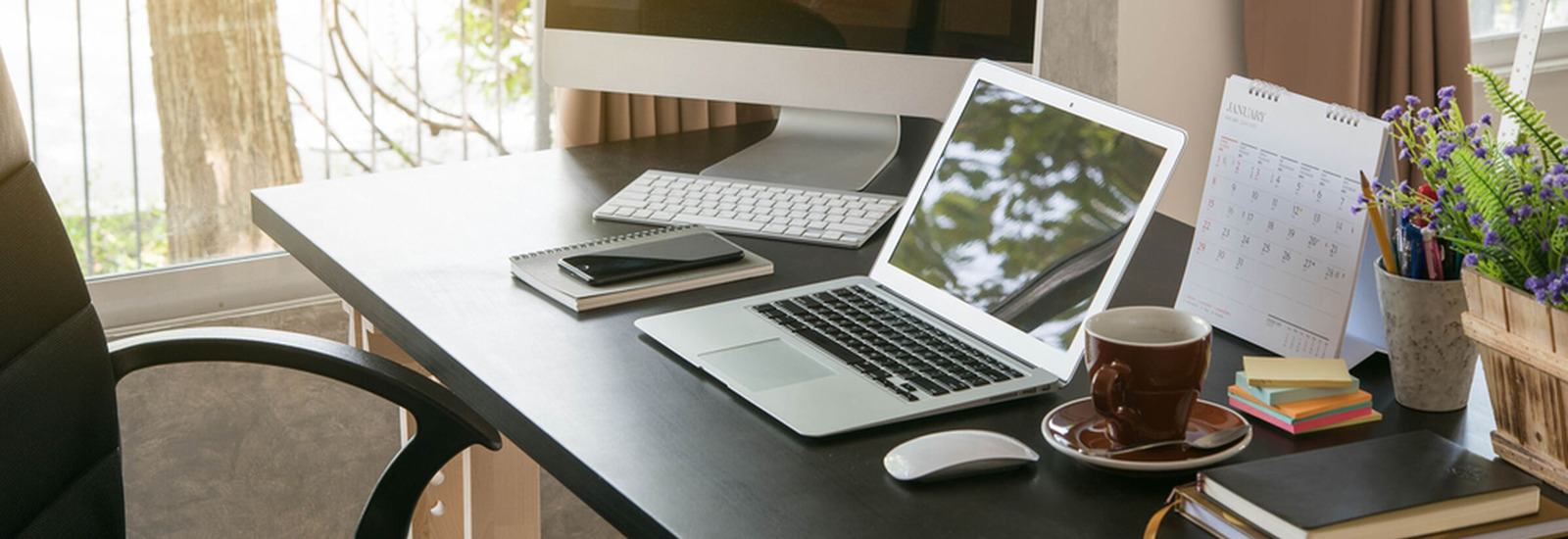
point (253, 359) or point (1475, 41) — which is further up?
point (1475, 41)

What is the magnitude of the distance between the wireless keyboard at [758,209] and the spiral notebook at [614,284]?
0.07m

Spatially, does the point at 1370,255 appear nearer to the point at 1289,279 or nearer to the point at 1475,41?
the point at 1289,279

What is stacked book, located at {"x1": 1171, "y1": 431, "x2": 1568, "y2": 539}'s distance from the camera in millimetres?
725

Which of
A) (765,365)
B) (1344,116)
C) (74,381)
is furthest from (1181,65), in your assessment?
(74,381)

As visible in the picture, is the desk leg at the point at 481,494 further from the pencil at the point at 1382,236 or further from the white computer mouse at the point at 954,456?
the pencil at the point at 1382,236

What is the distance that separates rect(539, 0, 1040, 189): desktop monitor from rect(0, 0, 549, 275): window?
0.37m

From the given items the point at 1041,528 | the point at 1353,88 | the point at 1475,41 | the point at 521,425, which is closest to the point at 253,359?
the point at 521,425

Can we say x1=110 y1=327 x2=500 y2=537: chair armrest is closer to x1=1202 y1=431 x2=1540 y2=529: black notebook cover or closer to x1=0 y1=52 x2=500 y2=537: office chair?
x1=0 y1=52 x2=500 y2=537: office chair

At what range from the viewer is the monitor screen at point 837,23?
4.59ft

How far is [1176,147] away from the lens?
95cm

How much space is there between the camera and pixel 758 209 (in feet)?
4.53

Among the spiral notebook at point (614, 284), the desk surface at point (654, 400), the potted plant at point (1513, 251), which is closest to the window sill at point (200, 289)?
the desk surface at point (654, 400)

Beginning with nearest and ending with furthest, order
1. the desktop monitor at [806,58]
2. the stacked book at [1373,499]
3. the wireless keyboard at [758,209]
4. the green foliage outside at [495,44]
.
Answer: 1. the stacked book at [1373,499]
2. the wireless keyboard at [758,209]
3. the desktop monitor at [806,58]
4. the green foliage outside at [495,44]

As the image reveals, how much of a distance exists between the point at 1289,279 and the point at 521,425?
1.84 ft
